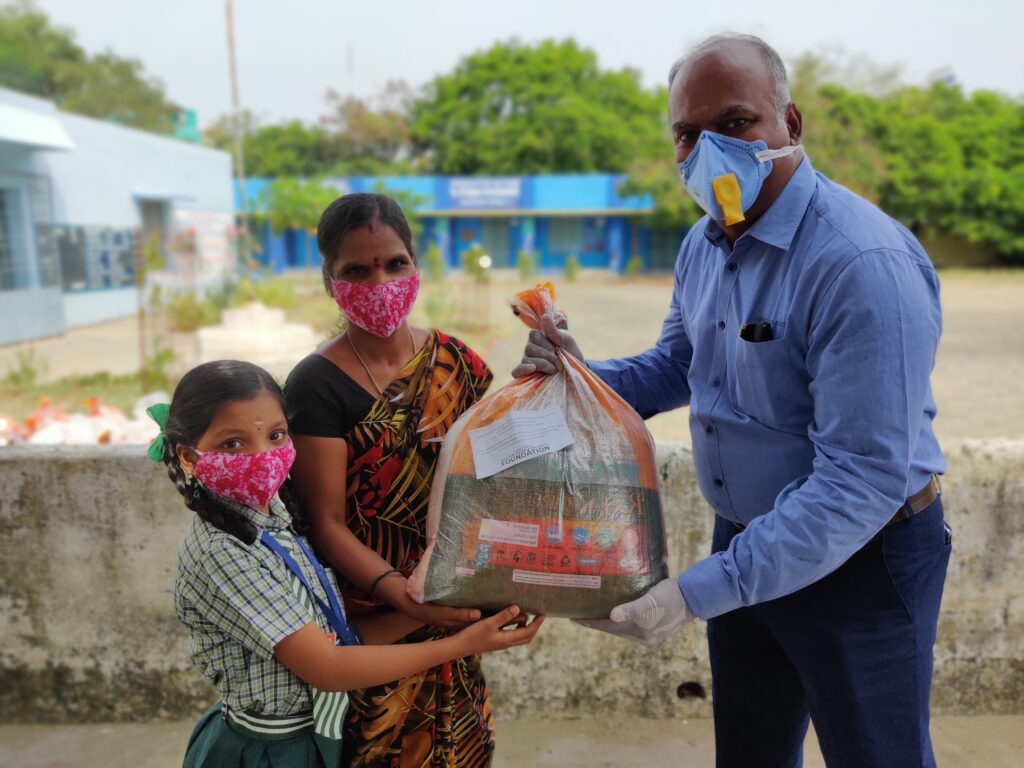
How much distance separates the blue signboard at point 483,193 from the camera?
101ft

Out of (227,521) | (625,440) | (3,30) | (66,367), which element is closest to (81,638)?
(227,521)

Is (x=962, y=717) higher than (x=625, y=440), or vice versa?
(x=625, y=440)

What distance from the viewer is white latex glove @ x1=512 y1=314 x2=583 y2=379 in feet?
5.62

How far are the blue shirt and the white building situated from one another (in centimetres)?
1062

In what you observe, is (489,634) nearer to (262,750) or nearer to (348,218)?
(262,750)

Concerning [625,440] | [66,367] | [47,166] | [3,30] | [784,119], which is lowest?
[66,367]

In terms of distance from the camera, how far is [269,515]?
154cm

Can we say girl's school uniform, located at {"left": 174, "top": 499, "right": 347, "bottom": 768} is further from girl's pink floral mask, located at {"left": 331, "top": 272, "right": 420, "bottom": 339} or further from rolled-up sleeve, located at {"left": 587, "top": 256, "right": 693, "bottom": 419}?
rolled-up sleeve, located at {"left": 587, "top": 256, "right": 693, "bottom": 419}

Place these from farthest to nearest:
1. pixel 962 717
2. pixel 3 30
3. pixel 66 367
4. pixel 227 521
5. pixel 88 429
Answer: pixel 3 30 → pixel 66 367 → pixel 88 429 → pixel 962 717 → pixel 227 521

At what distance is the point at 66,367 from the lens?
11.6 meters

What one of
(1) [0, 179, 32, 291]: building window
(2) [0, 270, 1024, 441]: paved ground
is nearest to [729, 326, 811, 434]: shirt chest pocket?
(2) [0, 270, 1024, 441]: paved ground

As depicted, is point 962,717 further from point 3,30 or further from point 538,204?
point 3,30

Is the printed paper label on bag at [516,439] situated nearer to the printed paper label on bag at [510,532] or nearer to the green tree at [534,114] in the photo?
the printed paper label on bag at [510,532]

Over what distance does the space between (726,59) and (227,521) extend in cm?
123
